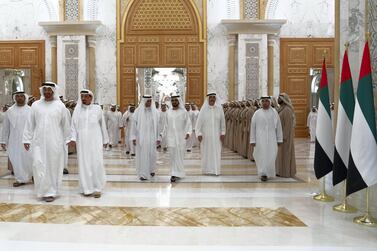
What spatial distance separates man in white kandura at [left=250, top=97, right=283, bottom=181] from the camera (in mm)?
6395

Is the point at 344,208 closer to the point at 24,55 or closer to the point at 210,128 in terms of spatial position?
the point at 210,128

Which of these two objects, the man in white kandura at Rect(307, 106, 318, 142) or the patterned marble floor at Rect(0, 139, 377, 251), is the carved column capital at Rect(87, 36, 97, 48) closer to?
the man in white kandura at Rect(307, 106, 318, 142)

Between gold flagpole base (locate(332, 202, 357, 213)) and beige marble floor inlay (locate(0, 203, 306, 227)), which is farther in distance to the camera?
gold flagpole base (locate(332, 202, 357, 213))

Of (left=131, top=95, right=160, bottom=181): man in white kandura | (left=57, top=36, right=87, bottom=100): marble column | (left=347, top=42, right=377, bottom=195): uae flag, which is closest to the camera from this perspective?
(left=347, top=42, right=377, bottom=195): uae flag

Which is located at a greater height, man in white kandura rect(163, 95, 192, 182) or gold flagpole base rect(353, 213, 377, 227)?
man in white kandura rect(163, 95, 192, 182)

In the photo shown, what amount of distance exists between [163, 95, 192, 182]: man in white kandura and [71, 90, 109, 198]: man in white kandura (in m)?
1.33

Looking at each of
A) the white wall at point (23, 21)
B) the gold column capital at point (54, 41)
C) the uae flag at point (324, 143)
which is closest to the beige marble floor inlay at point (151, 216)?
the uae flag at point (324, 143)

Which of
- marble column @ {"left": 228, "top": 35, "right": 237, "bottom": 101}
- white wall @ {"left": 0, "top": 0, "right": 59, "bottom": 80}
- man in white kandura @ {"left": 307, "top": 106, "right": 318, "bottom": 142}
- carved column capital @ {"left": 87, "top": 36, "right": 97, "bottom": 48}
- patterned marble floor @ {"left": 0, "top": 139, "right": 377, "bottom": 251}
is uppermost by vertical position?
white wall @ {"left": 0, "top": 0, "right": 59, "bottom": 80}

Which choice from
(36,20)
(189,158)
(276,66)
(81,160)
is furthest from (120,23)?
(81,160)

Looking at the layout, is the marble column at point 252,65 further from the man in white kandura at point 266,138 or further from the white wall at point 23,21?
the man in white kandura at point 266,138

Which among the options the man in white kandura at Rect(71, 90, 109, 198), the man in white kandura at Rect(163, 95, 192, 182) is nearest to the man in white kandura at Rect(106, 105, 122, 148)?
the man in white kandura at Rect(163, 95, 192, 182)

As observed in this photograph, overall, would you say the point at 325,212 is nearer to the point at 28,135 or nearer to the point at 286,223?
the point at 286,223

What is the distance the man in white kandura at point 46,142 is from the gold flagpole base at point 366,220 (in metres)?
3.33

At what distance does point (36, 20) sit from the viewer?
46.7 feet
